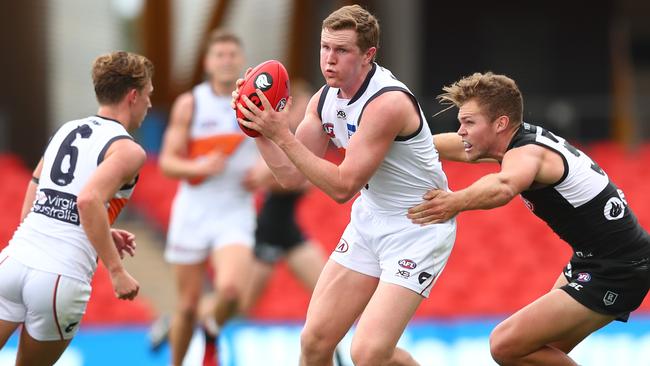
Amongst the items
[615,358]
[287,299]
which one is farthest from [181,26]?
[615,358]

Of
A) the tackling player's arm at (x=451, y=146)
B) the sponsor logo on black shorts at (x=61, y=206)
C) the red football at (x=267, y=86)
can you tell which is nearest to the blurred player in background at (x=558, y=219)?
the tackling player's arm at (x=451, y=146)

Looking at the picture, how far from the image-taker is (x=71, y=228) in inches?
204

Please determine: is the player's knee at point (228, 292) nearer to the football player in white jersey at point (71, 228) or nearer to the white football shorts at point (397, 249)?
the white football shorts at point (397, 249)

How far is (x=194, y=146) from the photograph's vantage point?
8.08 metres

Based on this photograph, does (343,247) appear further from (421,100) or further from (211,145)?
(421,100)

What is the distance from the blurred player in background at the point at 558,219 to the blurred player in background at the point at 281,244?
3363 mm

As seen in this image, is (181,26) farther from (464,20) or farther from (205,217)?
(205,217)

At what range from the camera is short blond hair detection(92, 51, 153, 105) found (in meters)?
5.31

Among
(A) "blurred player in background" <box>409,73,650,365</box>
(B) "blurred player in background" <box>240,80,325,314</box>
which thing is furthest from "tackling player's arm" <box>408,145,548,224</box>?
(B) "blurred player in background" <box>240,80,325,314</box>

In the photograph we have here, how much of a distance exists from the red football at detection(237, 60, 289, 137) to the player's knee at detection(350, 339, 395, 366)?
4.00ft

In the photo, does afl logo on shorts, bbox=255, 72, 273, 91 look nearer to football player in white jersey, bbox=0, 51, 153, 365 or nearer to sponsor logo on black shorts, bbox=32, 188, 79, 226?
football player in white jersey, bbox=0, 51, 153, 365

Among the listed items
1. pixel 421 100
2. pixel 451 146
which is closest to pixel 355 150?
pixel 451 146

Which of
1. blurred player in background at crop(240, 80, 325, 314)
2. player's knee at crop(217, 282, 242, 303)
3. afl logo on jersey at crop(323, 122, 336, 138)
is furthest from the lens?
blurred player in background at crop(240, 80, 325, 314)

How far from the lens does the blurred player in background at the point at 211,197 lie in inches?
305
